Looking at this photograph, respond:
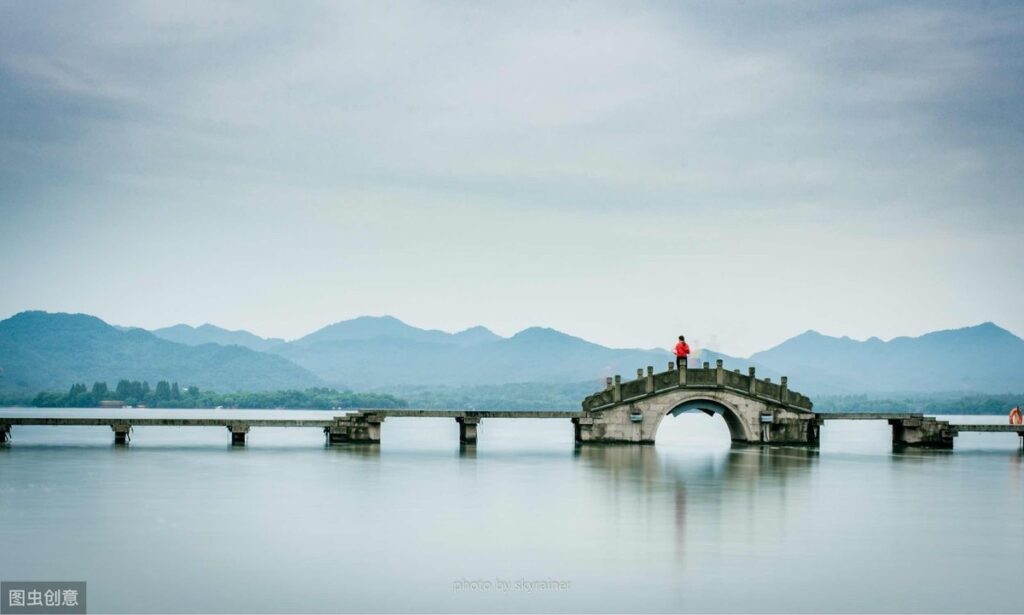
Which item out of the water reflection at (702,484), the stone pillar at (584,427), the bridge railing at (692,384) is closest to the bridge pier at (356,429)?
the stone pillar at (584,427)

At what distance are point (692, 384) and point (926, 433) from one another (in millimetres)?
19237

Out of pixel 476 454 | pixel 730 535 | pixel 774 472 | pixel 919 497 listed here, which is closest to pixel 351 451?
pixel 476 454

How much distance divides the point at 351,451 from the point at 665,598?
44.6m

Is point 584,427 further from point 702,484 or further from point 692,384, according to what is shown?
point 702,484

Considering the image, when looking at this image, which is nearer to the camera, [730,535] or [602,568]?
[602,568]

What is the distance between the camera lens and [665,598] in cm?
2475

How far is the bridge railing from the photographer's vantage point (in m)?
65.3

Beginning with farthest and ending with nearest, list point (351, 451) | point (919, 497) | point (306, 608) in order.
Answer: point (351, 451) → point (919, 497) → point (306, 608)

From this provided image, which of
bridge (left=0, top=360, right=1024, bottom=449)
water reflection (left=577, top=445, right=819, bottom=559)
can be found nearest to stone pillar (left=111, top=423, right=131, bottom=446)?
bridge (left=0, top=360, right=1024, bottom=449)

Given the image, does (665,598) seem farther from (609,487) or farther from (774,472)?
(774,472)

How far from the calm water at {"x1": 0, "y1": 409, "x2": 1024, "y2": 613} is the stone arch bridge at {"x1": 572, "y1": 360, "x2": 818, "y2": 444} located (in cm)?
744

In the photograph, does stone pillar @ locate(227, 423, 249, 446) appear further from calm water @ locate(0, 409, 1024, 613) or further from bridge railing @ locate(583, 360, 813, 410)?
bridge railing @ locate(583, 360, 813, 410)

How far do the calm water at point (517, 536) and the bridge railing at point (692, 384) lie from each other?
724 centimetres

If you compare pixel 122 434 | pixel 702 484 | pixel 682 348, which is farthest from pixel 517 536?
pixel 122 434
